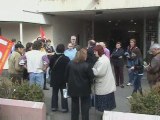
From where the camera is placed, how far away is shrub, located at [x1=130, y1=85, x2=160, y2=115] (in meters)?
6.08

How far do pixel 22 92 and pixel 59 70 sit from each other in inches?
49.5

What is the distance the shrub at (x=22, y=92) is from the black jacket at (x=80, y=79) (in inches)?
29.7

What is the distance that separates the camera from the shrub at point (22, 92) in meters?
7.66

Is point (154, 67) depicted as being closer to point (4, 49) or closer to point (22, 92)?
point (22, 92)

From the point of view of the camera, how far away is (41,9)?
1994cm

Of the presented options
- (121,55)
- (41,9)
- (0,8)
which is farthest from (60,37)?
(121,55)

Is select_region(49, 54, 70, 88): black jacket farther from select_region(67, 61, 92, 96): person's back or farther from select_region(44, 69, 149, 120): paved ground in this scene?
select_region(67, 61, 92, 96): person's back

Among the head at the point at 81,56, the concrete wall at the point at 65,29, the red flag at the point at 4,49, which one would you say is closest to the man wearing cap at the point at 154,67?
the head at the point at 81,56

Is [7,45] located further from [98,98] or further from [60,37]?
[60,37]

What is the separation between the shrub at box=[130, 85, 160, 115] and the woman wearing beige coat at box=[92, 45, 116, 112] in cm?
128

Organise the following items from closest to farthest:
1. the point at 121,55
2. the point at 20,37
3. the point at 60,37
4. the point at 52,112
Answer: the point at 52,112
the point at 121,55
the point at 20,37
the point at 60,37

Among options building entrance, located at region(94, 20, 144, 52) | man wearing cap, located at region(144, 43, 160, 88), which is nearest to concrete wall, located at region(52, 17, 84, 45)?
building entrance, located at region(94, 20, 144, 52)

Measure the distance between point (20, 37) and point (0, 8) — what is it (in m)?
2.06

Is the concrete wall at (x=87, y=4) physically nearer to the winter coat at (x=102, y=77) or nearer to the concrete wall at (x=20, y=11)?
the concrete wall at (x=20, y=11)
